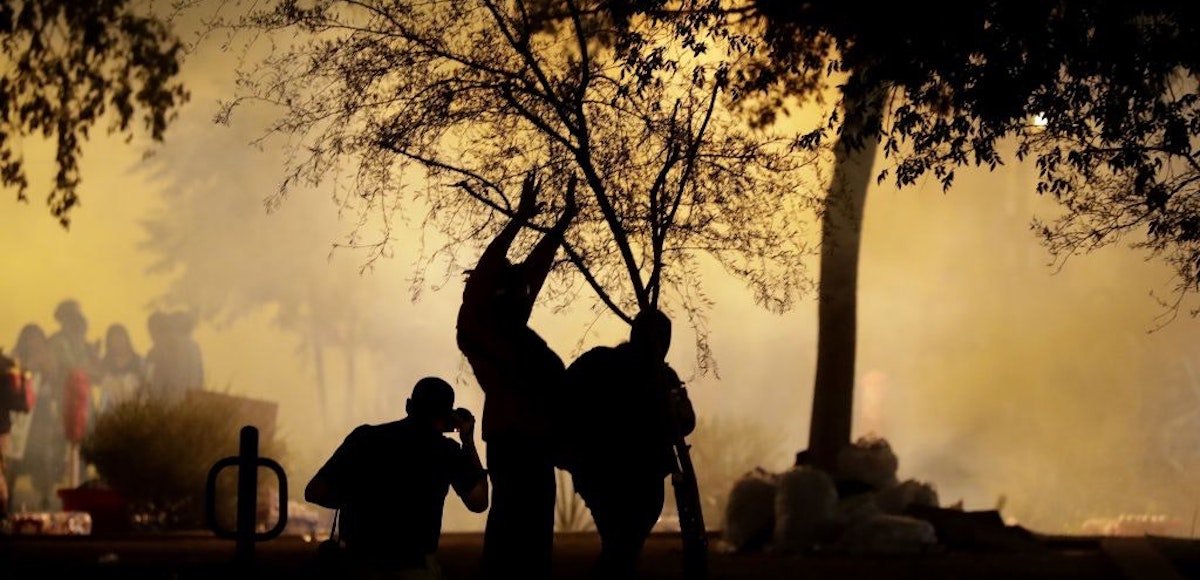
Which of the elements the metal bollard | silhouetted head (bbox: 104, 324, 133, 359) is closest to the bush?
silhouetted head (bbox: 104, 324, 133, 359)

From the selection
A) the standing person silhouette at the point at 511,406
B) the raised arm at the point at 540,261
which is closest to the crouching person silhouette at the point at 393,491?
the standing person silhouette at the point at 511,406

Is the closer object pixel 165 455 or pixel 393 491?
pixel 393 491

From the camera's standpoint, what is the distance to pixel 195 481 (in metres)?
17.4

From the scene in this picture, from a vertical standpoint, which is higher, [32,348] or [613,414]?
[32,348]

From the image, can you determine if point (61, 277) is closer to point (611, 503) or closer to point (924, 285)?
Result: point (924, 285)

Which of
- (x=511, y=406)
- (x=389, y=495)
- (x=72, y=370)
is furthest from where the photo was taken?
(x=72, y=370)

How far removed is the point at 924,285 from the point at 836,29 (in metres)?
14.8

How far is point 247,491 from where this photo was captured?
630cm

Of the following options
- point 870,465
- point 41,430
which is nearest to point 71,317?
point 41,430

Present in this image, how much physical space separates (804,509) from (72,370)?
493 inches

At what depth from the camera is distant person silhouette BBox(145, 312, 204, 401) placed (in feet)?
74.5

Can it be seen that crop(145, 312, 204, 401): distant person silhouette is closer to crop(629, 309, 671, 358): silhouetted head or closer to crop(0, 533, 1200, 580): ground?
crop(0, 533, 1200, 580): ground

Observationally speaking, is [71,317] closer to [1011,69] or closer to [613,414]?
[1011,69]

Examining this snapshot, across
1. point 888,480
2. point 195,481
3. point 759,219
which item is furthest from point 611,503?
point 195,481
